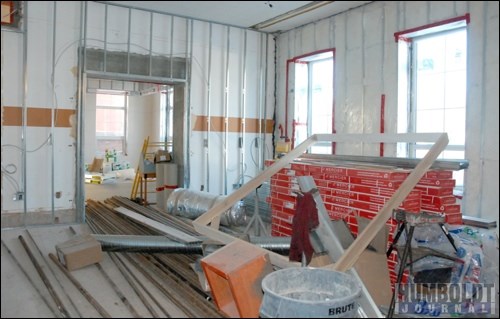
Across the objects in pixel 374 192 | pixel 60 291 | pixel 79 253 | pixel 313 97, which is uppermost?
pixel 313 97

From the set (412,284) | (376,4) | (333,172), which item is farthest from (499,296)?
(376,4)

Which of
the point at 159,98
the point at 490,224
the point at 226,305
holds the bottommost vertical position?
the point at 226,305

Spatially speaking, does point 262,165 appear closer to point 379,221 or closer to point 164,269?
point 164,269

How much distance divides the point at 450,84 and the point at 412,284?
2.73 meters

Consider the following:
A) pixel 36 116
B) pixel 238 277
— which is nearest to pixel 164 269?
pixel 238 277

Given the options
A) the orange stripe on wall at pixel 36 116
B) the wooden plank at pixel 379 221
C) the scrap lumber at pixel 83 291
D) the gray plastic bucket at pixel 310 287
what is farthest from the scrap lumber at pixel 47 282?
the wooden plank at pixel 379 221

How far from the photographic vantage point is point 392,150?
5266 millimetres

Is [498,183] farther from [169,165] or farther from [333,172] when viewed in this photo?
[169,165]

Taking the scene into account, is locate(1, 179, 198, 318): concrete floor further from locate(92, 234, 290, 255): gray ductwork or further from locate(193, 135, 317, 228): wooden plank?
locate(193, 135, 317, 228): wooden plank

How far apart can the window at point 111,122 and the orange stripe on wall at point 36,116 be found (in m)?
6.82

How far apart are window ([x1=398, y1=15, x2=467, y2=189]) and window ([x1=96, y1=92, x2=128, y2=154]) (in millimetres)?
9292

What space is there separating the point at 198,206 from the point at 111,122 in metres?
7.60

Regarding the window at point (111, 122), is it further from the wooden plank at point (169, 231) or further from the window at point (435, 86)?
the window at point (435, 86)

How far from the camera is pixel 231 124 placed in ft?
23.2
